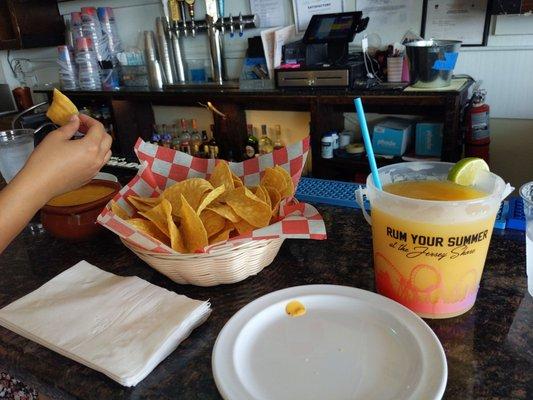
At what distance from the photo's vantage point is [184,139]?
2.57 meters

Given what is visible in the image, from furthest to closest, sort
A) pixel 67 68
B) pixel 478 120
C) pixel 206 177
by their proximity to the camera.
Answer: pixel 67 68, pixel 478 120, pixel 206 177

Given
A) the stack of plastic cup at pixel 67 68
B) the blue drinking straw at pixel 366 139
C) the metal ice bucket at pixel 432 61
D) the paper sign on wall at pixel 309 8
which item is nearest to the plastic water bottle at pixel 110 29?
the stack of plastic cup at pixel 67 68

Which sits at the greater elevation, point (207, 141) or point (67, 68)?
point (67, 68)

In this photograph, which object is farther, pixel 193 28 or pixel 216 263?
pixel 193 28

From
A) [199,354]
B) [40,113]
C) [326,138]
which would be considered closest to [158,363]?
[199,354]

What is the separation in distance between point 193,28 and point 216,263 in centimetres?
208

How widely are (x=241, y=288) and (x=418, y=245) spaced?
32cm

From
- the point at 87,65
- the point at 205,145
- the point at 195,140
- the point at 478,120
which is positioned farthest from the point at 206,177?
the point at 87,65

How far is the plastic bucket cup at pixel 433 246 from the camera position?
615 mm

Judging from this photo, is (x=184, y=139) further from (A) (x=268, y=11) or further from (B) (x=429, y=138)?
(B) (x=429, y=138)

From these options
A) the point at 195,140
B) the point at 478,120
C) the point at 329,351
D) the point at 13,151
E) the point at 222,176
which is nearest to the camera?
the point at 329,351

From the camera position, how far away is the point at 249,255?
75 centimetres

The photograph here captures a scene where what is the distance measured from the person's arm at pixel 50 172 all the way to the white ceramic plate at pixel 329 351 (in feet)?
1.44

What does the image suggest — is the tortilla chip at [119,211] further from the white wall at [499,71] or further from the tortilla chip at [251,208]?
the white wall at [499,71]
